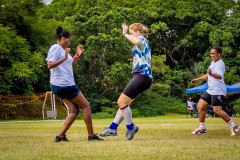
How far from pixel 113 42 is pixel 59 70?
26392 millimetres

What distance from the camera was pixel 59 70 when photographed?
20.6ft

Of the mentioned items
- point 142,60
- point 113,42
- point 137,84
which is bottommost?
point 137,84

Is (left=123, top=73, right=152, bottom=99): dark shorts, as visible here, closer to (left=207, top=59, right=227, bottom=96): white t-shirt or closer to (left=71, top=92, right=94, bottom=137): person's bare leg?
(left=71, top=92, right=94, bottom=137): person's bare leg

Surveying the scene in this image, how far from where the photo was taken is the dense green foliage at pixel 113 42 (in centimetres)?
3056

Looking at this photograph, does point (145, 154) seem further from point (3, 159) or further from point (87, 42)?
point (87, 42)

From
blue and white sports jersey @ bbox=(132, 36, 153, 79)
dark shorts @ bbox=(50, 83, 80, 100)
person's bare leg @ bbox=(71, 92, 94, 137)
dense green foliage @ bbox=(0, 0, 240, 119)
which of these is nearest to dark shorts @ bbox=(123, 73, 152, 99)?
blue and white sports jersey @ bbox=(132, 36, 153, 79)

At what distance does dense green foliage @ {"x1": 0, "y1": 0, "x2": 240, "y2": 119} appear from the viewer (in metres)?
30.6

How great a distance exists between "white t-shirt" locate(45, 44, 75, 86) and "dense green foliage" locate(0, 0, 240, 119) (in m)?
22.0

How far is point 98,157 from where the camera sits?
4070mm

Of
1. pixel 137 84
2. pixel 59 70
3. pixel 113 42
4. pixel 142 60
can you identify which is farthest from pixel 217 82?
pixel 113 42

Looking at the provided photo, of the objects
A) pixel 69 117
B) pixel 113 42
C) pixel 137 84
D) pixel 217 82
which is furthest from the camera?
pixel 113 42

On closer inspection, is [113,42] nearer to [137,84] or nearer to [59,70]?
[59,70]

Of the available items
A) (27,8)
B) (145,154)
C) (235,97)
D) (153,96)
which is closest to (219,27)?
(235,97)

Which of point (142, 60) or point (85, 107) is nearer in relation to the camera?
point (142, 60)
